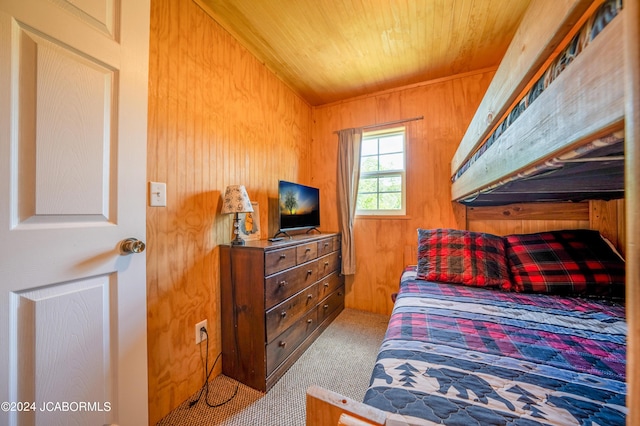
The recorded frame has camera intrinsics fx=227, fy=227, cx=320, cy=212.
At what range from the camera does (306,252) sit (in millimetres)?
1925

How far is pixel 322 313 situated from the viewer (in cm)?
217

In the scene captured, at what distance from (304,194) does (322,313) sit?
1184 mm

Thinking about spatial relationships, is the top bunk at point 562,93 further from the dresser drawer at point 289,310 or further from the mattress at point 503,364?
the dresser drawer at point 289,310

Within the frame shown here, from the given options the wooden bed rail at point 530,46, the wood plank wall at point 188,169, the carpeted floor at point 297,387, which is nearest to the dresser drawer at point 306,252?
the wood plank wall at point 188,169

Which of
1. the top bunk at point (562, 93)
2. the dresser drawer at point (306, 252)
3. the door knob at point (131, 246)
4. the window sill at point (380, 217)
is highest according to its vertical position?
the top bunk at point (562, 93)

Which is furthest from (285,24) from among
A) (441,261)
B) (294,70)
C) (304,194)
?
(441,261)

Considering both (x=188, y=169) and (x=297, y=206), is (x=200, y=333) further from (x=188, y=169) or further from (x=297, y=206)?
(x=297, y=206)

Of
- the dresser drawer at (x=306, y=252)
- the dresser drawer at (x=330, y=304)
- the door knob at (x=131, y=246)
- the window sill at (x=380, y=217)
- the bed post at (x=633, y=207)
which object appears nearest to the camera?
the bed post at (x=633, y=207)

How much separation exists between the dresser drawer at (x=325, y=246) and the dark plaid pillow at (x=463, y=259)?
862mm

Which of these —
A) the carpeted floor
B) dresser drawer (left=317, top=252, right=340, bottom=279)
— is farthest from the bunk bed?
dresser drawer (left=317, top=252, right=340, bottom=279)

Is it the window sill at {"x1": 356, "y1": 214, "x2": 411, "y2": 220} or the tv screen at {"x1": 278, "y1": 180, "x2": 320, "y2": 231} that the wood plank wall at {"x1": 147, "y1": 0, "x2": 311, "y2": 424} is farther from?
the window sill at {"x1": 356, "y1": 214, "x2": 411, "y2": 220}

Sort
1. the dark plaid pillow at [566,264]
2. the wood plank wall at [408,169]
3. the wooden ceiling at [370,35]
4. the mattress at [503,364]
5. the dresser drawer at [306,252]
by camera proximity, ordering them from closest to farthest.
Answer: the mattress at [503,364], the dark plaid pillow at [566,264], the wooden ceiling at [370,35], the dresser drawer at [306,252], the wood plank wall at [408,169]

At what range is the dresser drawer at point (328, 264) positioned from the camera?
2158 mm

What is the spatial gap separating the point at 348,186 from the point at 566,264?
1833 mm
